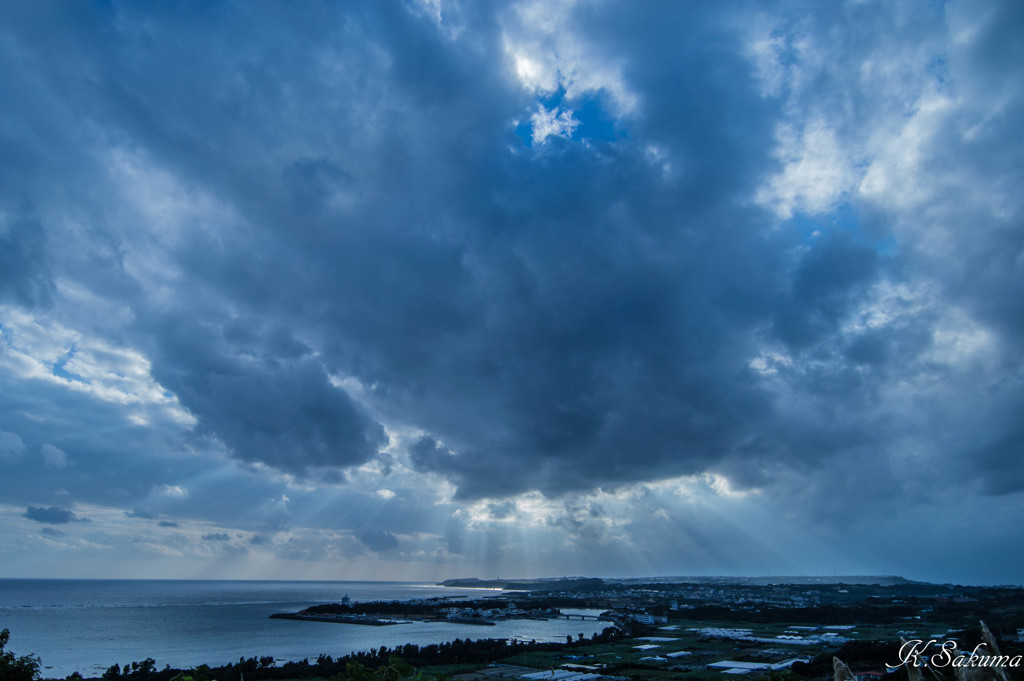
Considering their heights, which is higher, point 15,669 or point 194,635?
point 15,669

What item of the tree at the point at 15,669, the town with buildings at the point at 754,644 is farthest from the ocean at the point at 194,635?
the tree at the point at 15,669

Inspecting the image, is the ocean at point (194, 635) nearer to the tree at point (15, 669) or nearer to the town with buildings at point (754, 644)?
the town with buildings at point (754, 644)

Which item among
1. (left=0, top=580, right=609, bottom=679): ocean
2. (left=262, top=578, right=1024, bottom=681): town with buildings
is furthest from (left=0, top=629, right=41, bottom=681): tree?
(left=0, top=580, right=609, bottom=679): ocean

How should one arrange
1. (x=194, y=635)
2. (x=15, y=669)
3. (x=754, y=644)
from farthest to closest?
(x=194, y=635), (x=754, y=644), (x=15, y=669)

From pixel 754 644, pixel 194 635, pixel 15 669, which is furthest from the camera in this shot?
pixel 194 635

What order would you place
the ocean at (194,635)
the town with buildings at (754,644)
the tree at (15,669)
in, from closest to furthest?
the tree at (15,669)
the town with buildings at (754,644)
the ocean at (194,635)

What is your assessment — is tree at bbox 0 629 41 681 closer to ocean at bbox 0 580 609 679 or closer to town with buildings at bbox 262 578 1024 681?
town with buildings at bbox 262 578 1024 681

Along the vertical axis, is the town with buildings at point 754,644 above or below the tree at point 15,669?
below

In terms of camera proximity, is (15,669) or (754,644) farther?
(754,644)

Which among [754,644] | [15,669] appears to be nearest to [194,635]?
[754,644]

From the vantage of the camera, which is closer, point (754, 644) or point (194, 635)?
point (754, 644)

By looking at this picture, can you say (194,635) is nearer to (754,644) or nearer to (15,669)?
(754,644)
